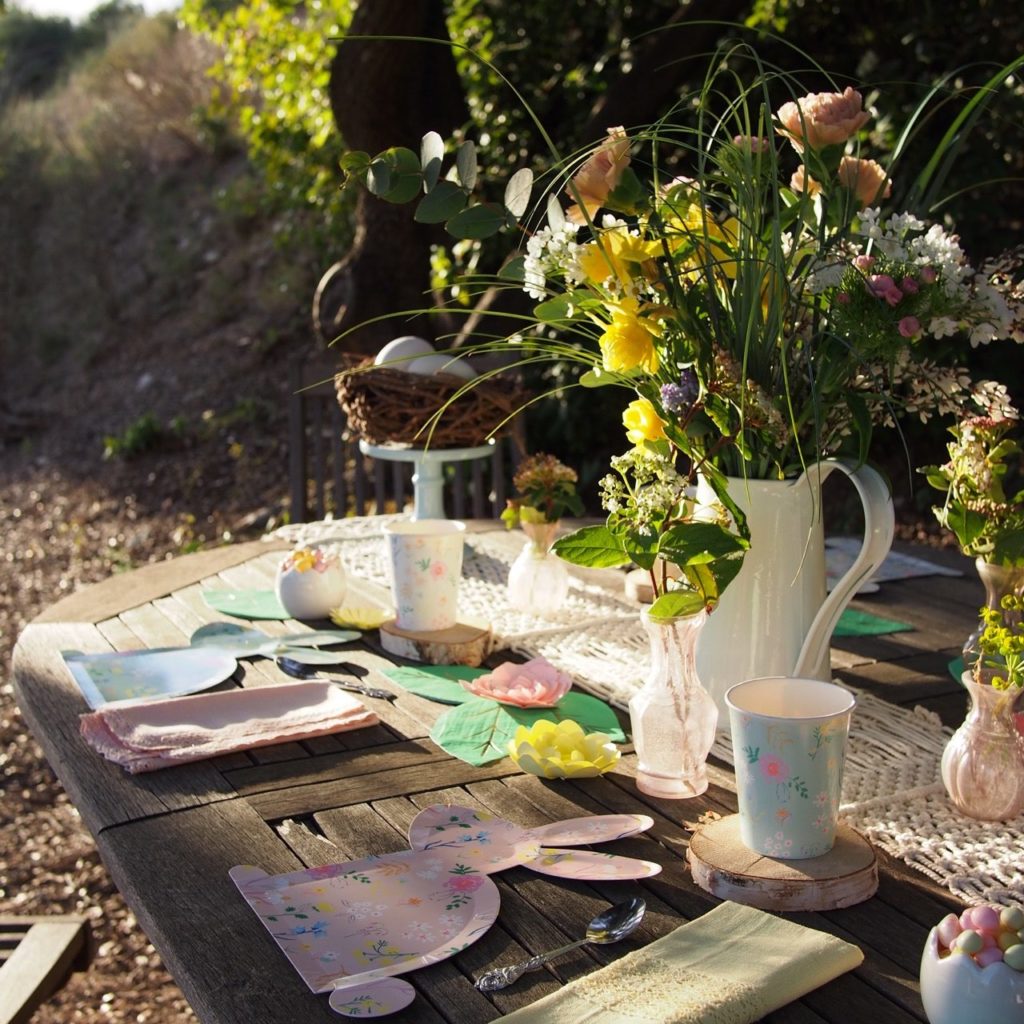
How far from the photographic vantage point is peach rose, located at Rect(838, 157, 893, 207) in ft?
3.92

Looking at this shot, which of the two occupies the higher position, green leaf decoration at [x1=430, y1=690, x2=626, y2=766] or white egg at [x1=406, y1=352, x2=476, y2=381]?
white egg at [x1=406, y1=352, x2=476, y2=381]

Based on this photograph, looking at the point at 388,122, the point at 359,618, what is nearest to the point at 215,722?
the point at 359,618

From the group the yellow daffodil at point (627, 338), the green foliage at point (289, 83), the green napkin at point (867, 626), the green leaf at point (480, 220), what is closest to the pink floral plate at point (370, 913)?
the yellow daffodil at point (627, 338)

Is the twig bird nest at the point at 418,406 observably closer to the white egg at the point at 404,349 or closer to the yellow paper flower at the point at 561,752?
the white egg at the point at 404,349

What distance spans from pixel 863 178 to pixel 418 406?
0.81 m

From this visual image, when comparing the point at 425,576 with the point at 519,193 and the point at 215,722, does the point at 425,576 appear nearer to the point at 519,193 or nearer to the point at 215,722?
the point at 215,722

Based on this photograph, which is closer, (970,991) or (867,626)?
(970,991)

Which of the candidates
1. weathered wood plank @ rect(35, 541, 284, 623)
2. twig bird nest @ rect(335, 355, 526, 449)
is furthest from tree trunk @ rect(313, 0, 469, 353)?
twig bird nest @ rect(335, 355, 526, 449)

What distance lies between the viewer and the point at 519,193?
1.17 metres

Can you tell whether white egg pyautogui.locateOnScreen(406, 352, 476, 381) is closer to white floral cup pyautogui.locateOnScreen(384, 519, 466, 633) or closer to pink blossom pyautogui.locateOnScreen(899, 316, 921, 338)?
white floral cup pyautogui.locateOnScreen(384, 519, 466, 633)

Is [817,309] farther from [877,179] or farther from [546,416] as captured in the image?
[546,416]

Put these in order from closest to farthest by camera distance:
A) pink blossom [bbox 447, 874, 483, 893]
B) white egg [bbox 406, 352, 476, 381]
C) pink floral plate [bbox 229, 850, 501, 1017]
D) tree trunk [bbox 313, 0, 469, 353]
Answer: pink floral plate [bbox 229, 850, 501, 1017]
pink blossom [bbox 447, 874, 483, 893]
white egg [bbox 406, 352, 476, 381]
tree trunk [bbox 313, 0, 469, 353]

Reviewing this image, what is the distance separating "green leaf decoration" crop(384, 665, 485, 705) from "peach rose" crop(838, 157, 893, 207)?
0.65m

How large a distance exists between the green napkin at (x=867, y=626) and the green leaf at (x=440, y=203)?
2.61ft
